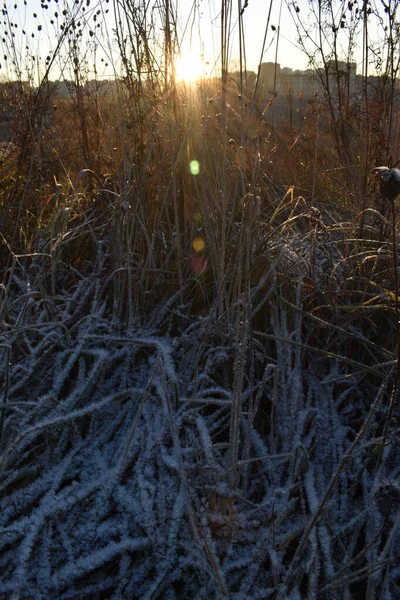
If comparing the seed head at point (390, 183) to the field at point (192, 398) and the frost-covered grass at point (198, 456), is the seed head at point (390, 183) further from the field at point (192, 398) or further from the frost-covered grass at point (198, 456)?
the frost-covered grass at point (198, 456)

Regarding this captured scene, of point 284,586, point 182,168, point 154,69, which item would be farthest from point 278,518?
point 154,69

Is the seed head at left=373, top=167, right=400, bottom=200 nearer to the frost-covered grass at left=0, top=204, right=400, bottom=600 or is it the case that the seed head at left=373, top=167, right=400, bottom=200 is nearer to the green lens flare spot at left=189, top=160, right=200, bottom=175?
the frost-covered grass at left=0, top=204, right=400, bottom=600

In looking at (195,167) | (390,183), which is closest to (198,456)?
(390,183)

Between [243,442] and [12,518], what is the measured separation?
0.47 metres

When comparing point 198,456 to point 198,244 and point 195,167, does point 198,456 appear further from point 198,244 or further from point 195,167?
point 195,167

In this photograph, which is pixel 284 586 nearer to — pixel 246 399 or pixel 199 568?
pixel 199 568

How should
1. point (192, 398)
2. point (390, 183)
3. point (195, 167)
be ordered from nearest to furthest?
point (390, 183)
point (192, 398)
point (195, 167)

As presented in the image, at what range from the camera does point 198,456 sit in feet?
3.36

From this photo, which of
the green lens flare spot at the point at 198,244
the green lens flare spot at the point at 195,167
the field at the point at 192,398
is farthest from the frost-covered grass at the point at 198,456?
the green lens flare spot at the point at 195,167

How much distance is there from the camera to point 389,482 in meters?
0.91

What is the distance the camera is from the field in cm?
88

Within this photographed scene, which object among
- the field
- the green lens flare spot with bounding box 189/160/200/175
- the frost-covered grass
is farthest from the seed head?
the green lens flare spot with bounding box 189/160/200/175

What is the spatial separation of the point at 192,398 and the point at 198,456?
146 millimetres

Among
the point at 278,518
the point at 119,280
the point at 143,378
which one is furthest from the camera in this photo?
the point at 119,280
